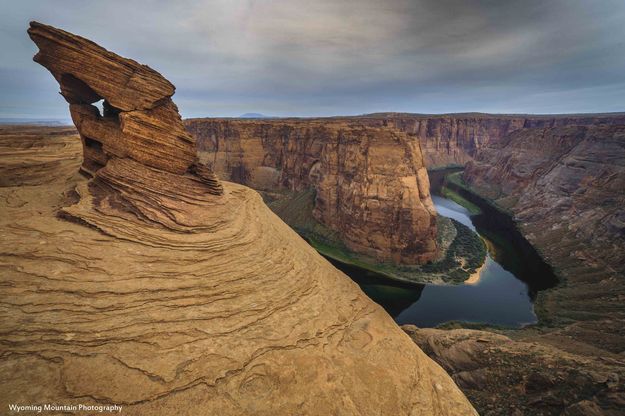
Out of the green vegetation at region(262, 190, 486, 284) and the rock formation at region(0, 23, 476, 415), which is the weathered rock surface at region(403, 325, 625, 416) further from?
the green vegetation at region(262, 190, 486, 284)

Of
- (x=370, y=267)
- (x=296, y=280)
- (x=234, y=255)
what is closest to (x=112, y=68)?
(x=234, y=255)

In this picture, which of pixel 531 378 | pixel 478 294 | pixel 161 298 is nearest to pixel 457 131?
pixel 478 294

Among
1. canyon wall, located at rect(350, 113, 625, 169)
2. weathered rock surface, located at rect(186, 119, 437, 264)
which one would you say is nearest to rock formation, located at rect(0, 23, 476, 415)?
weathered rock surface, located at rect(186, 119, 437, 264)

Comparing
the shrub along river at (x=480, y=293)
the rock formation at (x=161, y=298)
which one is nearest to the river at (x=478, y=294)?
the shrub along river at (x=480, y=293)

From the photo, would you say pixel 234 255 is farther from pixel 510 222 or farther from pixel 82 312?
pixel 510 222

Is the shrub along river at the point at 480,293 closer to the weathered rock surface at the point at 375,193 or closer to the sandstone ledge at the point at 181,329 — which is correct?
the weathered rock surface at the point at 375,193
